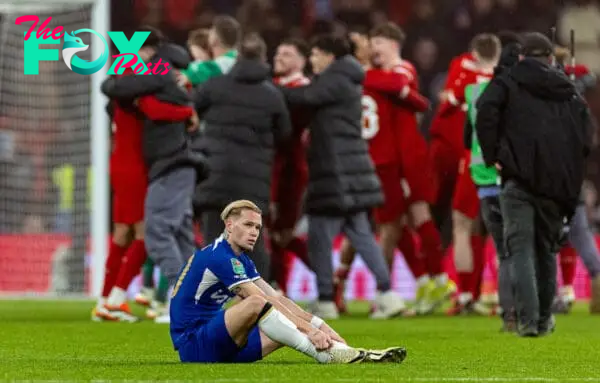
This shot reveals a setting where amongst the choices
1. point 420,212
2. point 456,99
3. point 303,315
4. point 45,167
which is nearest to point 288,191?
point 420,212

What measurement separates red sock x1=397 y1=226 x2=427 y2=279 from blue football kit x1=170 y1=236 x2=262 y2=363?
5.95m

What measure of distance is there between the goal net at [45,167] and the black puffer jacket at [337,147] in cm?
481

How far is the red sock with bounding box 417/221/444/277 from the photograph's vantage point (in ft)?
44.9

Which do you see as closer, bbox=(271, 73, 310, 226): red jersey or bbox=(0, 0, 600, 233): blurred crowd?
bbox=(271, 73, 310, 226): red jersey

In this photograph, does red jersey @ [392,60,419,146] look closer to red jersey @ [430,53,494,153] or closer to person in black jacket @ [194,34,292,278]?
red jersey @ [430,53,494,153]

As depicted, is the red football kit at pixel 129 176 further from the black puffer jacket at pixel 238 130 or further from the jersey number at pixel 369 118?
the jersey number at pixel 369 118

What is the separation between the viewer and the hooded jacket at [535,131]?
9.96m

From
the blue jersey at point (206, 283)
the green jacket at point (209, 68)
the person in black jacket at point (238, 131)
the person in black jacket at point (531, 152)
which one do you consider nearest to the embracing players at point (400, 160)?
the green jacket at point (209, 68)

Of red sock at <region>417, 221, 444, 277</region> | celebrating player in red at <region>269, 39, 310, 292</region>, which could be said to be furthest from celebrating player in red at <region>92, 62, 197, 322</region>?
red sock at <region>417, 221, 444, 277</region>

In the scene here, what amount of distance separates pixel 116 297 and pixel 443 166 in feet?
11.0

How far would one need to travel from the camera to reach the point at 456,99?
13344 millimetres

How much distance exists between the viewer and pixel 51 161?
18.2 m

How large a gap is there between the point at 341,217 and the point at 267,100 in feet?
4.04

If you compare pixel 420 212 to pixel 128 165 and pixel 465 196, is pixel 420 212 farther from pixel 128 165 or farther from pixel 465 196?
pixel 128 165
